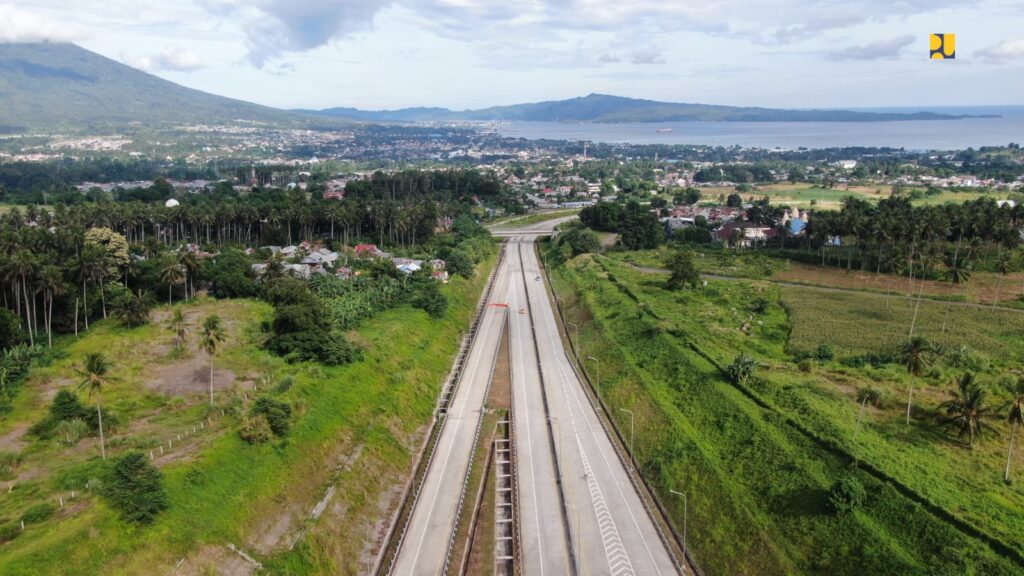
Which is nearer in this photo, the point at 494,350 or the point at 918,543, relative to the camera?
the point at 918,543

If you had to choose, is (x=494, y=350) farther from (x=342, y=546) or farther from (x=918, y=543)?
(x=918, y=543)

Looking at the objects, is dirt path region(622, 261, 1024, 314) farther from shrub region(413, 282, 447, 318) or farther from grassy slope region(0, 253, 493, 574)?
grassy slope region(0, 253, 493, 574)

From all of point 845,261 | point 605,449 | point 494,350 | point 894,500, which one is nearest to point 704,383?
point 605,449

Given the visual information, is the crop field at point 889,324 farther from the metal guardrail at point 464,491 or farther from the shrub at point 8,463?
the shrub at point 8,463

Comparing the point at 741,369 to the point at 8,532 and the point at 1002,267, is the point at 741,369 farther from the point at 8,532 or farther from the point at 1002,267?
the point at 8,532

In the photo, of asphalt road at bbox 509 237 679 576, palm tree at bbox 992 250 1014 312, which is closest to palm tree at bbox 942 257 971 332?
palm tree at bbox 992 250 1014 312

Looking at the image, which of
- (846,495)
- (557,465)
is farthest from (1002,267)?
(557,465)

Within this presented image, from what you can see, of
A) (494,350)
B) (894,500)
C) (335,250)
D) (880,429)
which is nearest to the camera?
(894,500)
